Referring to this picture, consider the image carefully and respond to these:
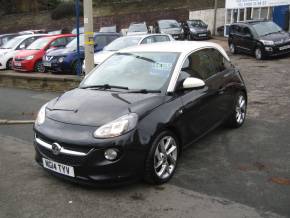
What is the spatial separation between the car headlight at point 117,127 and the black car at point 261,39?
12.9 metres

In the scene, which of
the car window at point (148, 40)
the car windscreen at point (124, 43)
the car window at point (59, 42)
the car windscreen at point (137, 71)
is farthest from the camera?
the car window at point (59, 42)

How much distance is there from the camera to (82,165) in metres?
4.08

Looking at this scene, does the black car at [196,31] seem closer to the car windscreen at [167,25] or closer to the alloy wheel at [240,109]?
the car windscreen at [167,25]

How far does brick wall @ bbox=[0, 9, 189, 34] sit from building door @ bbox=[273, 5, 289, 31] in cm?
1317

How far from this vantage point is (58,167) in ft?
14.1

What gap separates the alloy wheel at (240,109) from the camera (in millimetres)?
6715

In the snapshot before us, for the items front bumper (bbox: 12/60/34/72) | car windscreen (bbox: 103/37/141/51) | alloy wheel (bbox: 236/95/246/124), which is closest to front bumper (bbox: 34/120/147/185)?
alloy wheel (bbox: 236/95/246/124)

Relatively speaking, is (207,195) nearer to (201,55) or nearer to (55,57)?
(201,55)

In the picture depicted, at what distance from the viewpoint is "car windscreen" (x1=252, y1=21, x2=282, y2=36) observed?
16.5 metres

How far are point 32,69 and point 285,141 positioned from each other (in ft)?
35.6

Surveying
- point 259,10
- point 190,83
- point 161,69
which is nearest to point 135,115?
point 190,83

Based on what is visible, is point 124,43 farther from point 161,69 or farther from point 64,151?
point 64,151

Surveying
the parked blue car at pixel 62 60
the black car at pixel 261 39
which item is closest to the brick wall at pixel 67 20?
the black car at pixel 261 39

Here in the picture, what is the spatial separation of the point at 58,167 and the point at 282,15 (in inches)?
942
